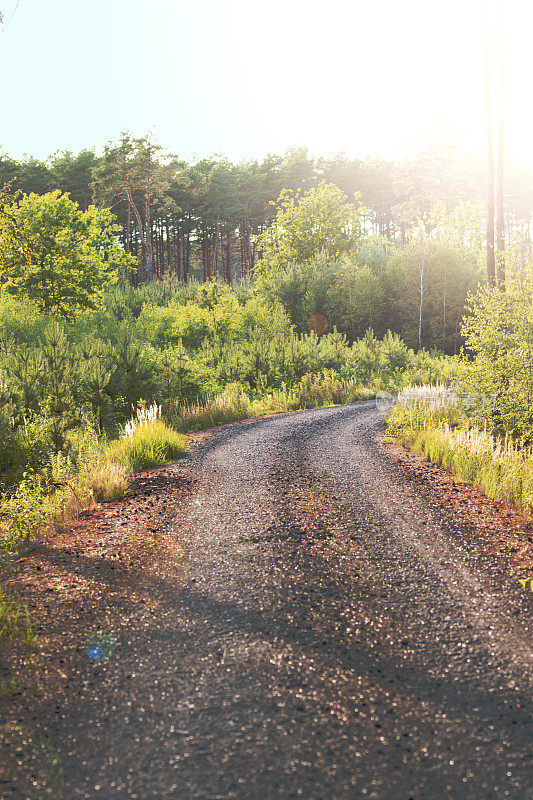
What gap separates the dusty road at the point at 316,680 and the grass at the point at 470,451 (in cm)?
152

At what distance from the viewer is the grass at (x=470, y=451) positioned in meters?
7.68

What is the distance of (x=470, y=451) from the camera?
9289 millimetres

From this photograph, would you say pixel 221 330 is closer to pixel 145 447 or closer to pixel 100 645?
pixel 145 447

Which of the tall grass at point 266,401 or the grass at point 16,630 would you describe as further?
the tall grass at point 266,401

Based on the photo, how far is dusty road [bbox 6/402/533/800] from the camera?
2938mm

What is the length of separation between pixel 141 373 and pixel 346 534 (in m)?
9.56

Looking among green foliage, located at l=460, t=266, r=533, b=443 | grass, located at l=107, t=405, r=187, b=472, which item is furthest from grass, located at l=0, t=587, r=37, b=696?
green foliage, located at l=460, t=266, r=533, b=443

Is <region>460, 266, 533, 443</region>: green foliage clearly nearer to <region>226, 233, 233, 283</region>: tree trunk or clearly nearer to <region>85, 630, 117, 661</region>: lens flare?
<region>85, 630, 117, 661</region>: lens flare

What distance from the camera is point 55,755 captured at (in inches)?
124

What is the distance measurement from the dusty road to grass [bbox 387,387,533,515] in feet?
5.00

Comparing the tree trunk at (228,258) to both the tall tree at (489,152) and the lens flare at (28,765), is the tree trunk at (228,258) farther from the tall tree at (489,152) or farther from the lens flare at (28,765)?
the lens flare at (28,765)

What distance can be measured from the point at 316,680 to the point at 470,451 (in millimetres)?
6447

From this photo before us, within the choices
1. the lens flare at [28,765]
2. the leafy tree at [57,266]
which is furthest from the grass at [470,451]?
the leafy tree at [57,266]

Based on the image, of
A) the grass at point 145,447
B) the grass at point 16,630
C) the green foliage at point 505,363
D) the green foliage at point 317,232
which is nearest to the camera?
the grass at point 16,630
